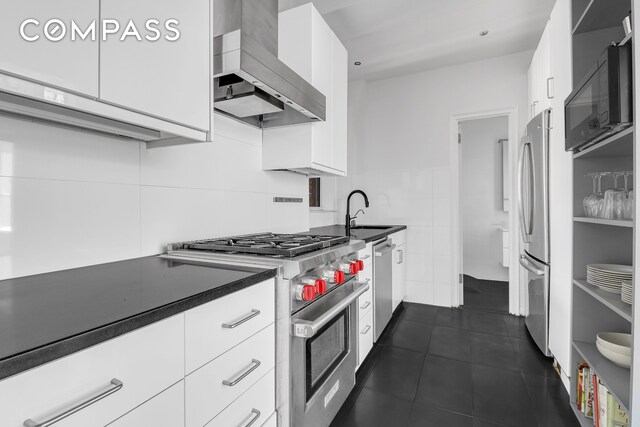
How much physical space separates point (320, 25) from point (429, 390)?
95.5 inches

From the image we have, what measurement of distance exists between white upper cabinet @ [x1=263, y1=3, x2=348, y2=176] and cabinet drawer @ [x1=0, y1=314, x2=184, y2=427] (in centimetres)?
144

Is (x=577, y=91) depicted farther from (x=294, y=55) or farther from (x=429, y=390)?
(x=429, y=390)

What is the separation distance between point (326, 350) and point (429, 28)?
2754 millimetres

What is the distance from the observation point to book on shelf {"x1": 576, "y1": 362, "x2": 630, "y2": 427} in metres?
1.25

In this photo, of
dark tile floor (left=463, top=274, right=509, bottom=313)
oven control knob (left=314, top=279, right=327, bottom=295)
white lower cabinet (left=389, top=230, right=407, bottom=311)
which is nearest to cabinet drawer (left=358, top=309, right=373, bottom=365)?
white lower cabinet (left=389, top=230, right=407, bottom=311)

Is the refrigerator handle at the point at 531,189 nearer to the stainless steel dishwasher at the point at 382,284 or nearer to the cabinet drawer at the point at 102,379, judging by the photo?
the stainless steel dishwasher at the point at 382,284

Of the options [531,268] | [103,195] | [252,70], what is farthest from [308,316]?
[531,268]

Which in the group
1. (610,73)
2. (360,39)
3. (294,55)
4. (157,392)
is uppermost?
(360,39)

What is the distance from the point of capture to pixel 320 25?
205 centimetres

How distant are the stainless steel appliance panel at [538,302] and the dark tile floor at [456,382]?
0.38 feet

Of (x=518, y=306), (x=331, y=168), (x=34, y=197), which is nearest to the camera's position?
(x=34, y=197)

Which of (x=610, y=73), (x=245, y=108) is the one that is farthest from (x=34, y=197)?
(x=610, y=73)

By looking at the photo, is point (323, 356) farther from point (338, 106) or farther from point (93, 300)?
point (338, 106)

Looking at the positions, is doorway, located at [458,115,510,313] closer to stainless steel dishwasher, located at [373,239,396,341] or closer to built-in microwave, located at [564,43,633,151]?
stainless steel dishwasher, located at [373,239,396,341]
